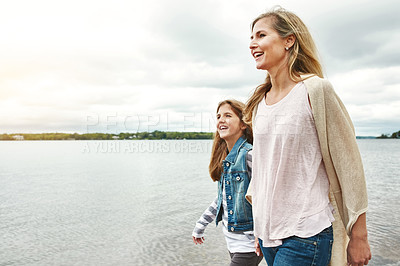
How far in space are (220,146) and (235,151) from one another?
0.53m

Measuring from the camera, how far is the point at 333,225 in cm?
179

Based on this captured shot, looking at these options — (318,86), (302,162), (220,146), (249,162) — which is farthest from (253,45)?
(220,146)

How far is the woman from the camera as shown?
174 cm

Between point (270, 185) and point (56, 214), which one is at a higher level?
point (270, 185)

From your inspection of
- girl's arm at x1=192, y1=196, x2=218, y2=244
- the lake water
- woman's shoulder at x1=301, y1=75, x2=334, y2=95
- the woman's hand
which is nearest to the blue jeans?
the woman's hand

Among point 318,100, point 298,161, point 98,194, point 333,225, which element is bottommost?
point 98,194

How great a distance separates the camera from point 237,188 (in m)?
3.30

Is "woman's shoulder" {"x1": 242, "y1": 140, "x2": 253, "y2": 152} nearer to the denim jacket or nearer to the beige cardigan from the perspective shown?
the denim jacket

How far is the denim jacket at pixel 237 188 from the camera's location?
3189mm

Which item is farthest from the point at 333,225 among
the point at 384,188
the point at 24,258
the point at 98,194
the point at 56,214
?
the point at 384,188

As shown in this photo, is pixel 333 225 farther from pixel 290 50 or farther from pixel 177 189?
pixel 177 189

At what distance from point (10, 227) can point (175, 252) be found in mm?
5429

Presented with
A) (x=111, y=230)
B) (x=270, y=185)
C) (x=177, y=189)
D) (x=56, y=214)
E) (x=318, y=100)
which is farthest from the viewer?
(x=177, y=189)

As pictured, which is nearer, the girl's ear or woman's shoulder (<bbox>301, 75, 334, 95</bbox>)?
woman's shoulder (<bbox>301, 75, 334, 95</bbox>)
